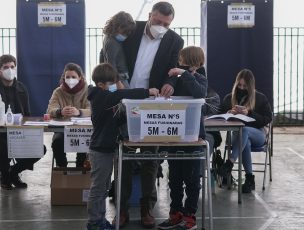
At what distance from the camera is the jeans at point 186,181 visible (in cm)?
465

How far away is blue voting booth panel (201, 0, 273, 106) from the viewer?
26.7 ft

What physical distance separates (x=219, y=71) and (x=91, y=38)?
15.5 ft

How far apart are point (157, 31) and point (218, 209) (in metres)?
1.78

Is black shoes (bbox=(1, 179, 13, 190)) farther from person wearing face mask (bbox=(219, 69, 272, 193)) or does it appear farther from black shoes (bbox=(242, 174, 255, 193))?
black shoes (bbox=(242, 174, 255, 193))

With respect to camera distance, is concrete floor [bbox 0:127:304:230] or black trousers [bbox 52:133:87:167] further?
black trousers [bbox 52:133:87:167]

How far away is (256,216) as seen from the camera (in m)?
5.33

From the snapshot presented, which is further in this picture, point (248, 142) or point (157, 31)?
point (248, 142)

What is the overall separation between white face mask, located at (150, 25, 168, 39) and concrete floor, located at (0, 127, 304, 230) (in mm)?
1526

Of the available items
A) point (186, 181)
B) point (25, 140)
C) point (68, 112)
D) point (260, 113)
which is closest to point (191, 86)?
point (186, 181)

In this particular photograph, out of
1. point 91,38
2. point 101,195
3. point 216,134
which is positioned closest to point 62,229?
point 101,195

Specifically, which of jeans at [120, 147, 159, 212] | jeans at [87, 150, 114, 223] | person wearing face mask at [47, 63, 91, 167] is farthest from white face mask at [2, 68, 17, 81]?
jeans at [87, 150, 114, 223]

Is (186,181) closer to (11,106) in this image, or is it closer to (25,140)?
(25,140)

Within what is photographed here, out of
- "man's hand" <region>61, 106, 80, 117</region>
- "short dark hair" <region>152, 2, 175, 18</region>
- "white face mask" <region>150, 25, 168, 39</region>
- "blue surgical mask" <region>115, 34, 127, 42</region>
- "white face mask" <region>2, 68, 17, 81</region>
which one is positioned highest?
"short dark hair" <region>152, 2, 175, 18</region>

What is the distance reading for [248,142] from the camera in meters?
6.35
